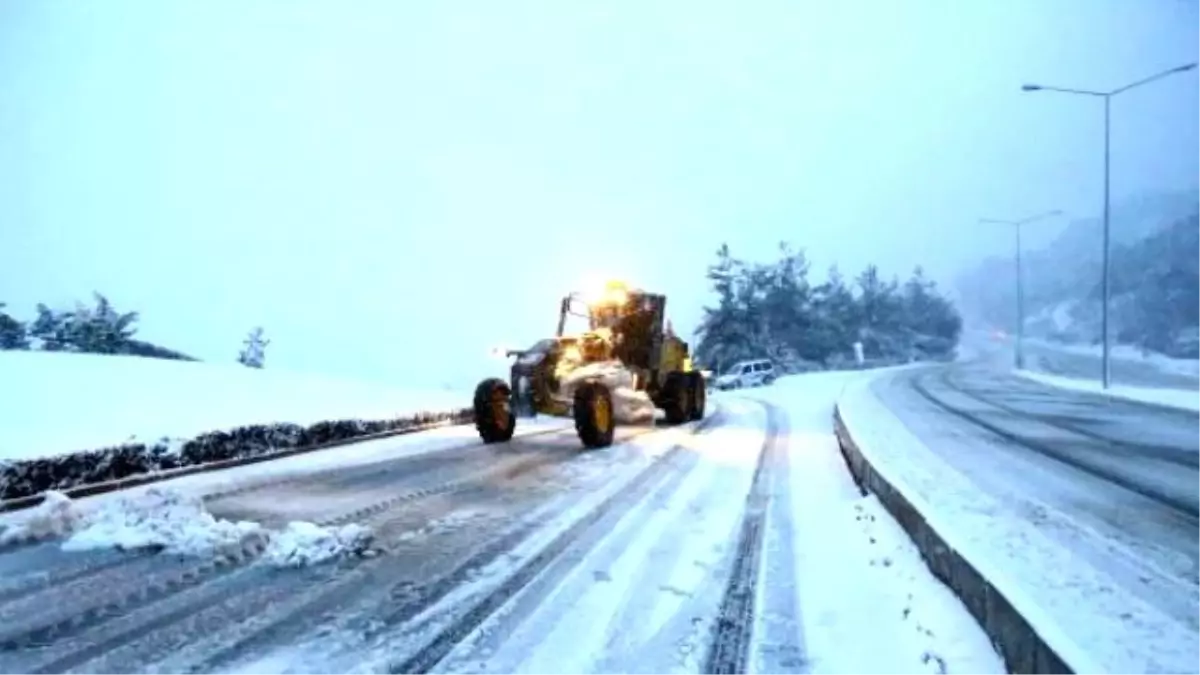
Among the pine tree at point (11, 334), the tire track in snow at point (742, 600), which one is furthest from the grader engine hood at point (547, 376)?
the pine tree at point (11, 334)

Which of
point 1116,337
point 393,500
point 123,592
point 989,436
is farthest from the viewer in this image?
point 1116,337

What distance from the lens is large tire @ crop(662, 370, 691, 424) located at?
21.8 m

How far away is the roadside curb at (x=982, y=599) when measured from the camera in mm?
4328

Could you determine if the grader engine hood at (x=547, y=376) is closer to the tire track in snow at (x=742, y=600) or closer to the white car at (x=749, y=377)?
the tire track in snow at (x=742, y=600)

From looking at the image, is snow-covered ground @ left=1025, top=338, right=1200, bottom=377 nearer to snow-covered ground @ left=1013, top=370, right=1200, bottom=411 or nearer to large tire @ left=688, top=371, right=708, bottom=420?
snow-covered ground @ left=1013, top=370, right=1200, bottom=411

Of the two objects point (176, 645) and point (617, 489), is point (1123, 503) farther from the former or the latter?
point (176, 645)

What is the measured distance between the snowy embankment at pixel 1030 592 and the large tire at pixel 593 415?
5.89m

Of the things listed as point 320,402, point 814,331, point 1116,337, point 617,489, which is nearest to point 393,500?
point 617,489

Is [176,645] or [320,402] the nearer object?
[176,645]

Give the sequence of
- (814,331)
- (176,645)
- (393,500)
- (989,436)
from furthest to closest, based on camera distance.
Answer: (814,331) → (989,436) → (393,500) → (176,645)

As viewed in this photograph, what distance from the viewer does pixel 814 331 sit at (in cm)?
7512

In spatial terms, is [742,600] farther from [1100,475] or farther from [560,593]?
[1100,475]

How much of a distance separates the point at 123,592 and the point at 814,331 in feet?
234

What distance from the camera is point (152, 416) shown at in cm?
1521
